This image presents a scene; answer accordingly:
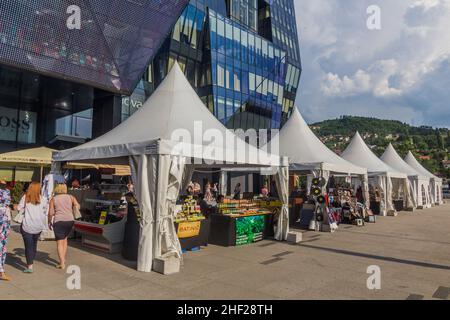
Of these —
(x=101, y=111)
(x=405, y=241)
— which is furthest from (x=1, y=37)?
(x=405, y=241)

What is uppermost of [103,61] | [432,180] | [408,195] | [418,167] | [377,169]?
[103,61]

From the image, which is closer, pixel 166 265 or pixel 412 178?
pixel 166 265

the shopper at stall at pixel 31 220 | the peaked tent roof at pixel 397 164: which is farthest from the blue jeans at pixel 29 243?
the peaked tent roof at pixel 397 164

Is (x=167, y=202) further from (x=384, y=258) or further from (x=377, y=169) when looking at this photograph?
(x=377, y=169)

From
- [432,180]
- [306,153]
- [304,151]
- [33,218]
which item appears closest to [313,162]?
[306,153]

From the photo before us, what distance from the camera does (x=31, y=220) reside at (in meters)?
6.01

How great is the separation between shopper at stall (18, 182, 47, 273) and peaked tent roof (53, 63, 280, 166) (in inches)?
70.4

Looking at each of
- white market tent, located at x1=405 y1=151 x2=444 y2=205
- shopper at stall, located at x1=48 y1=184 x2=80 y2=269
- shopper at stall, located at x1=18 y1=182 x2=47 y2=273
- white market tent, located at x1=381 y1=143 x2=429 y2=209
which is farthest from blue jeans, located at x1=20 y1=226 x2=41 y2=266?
white market tent, located at x1=405 y1=151 x2=444 y2=205

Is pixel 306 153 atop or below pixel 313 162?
atop

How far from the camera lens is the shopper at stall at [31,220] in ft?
19.7

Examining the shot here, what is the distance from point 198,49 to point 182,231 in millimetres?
24522

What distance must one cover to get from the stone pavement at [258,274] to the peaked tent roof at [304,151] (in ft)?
12.9

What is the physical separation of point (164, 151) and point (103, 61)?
13.6 m
